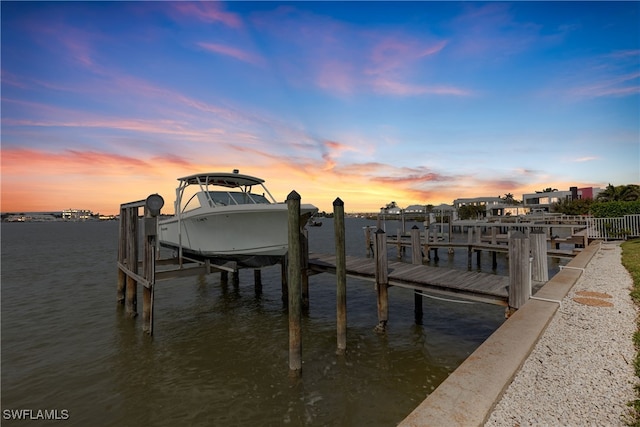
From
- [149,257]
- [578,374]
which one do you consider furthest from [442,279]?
[149,257]

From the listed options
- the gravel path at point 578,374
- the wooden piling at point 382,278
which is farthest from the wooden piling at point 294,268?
the gravel path at point 578,374

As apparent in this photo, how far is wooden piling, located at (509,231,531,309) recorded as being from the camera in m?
6.47

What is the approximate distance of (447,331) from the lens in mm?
9234

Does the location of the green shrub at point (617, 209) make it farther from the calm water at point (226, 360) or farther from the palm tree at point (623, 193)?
the palm tree at point (623, 193)

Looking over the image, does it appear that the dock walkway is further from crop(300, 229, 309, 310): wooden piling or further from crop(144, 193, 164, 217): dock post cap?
crop(144, 193, 164, 217): dock post cap

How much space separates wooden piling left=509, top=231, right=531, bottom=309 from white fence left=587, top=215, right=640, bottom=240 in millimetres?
18837

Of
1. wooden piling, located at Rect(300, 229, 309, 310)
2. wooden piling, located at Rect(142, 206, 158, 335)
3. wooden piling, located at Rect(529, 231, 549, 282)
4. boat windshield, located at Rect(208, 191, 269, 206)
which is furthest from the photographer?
boat windshield, located at Rect(208, 191, 269, 206)

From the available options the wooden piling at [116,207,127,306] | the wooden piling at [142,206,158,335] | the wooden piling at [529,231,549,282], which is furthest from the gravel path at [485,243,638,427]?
the wooden piling at [116,207,127,306]

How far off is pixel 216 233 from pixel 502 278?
8.80 meters

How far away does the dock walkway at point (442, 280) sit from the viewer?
725 cm

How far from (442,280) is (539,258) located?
294 cm

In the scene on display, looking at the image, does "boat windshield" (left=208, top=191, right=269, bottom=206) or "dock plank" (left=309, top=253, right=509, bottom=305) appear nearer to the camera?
"dock plank" (left=309, top=253, right=509, bottom=305)

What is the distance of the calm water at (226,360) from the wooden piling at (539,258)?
205cm

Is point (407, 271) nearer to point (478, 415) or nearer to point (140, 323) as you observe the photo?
point (478, 415)
